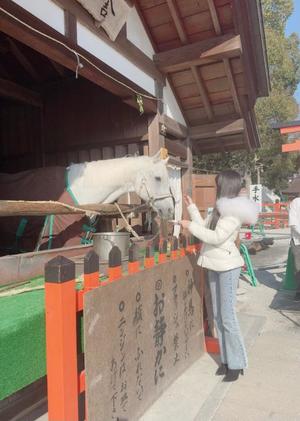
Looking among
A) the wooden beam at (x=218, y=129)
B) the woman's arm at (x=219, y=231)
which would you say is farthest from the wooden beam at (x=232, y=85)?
the woman's arm at (x=219, y=231)

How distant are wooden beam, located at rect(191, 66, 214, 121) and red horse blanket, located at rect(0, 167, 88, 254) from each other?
2.40 m

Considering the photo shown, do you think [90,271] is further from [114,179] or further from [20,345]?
[114,179]

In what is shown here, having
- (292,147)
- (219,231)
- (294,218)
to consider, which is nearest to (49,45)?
(219,231)

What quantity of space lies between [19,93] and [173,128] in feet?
8.24

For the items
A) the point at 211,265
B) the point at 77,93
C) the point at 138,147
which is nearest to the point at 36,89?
the point at 77,93

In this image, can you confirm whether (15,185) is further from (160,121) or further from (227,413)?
(227,413)

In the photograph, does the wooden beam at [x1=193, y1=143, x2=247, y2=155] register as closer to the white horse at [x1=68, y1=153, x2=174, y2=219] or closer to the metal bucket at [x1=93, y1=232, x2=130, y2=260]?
the white horse at [x1=68, y1=153, x2=174, y2=219]

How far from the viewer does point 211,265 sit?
10.5 feet

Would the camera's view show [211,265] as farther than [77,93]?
No

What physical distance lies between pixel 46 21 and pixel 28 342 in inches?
106

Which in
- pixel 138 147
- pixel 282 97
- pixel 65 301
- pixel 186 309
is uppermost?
pixel 282 97

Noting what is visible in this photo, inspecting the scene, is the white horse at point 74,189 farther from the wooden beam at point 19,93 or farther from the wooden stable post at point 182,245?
the wooden beam at point 19,93

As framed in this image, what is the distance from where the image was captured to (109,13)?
3.92 metres

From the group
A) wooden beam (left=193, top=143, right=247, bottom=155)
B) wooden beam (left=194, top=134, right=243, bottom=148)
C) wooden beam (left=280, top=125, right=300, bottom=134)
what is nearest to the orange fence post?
wooden beam (left=194, top=134, right=243, bottom=148)
